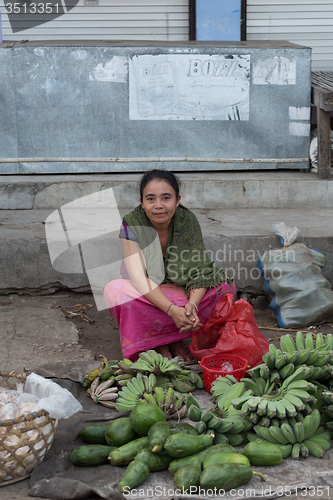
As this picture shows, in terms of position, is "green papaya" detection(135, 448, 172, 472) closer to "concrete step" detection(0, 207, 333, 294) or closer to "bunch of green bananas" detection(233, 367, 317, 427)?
"bunch of green bananas" detection(233, 367, 317, 427)

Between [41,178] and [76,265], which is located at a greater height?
[41,178]

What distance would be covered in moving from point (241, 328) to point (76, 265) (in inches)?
70.1

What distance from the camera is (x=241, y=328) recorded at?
10.4 ft

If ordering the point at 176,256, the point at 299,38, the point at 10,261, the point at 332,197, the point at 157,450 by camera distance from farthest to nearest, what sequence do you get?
the point at 299,38 < the point at 332,197 < the point at 10,261 < the point at 176,256 < the point at 157,450

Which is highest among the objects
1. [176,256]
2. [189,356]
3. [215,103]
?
[215,103]

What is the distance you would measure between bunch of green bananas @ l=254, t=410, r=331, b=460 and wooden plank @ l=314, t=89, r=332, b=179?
3806mm

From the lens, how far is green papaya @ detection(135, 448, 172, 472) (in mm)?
2166

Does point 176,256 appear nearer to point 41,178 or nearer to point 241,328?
point 241,328

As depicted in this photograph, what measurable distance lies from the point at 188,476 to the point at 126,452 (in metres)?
0.33

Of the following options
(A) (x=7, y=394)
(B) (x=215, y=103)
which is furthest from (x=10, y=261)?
(B) (x=215, y=103)

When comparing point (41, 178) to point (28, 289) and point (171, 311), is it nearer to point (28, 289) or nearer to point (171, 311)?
point (28, 289)

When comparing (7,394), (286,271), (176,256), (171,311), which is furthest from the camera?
(286,271)

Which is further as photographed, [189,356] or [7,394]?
[189,356]

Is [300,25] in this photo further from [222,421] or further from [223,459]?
[223,459]
